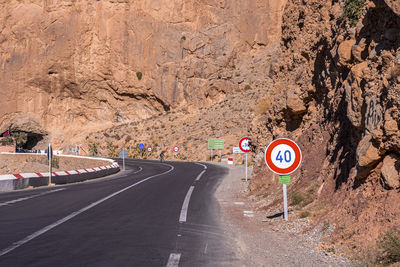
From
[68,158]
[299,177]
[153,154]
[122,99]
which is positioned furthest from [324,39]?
[122,99]

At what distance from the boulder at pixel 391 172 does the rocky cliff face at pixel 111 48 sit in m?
68.5

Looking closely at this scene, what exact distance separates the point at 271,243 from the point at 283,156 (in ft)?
7.68

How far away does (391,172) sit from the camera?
6.09 m

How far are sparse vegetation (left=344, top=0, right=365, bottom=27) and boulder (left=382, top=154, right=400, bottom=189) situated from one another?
14.1 ft

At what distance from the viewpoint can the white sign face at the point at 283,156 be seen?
8664 millimetres

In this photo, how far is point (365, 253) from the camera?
5.41 meters

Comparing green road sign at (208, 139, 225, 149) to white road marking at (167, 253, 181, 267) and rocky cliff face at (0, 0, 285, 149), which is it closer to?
rocky cliff face at (0, 0, 285, 149)

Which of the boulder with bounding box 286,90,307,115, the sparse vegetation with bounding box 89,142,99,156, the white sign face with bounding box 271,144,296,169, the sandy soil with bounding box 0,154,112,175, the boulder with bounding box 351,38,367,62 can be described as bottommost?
the sandy soil with bounding box 0,154,112,175

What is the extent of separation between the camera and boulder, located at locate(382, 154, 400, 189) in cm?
599

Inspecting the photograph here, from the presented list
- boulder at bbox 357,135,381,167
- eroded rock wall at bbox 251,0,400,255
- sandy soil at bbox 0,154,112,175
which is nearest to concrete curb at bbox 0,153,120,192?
eroded rock wall at bbox 251,0,400,255

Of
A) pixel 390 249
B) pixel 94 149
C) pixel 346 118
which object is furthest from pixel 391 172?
pixel 94 149

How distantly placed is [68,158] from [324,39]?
42.9m

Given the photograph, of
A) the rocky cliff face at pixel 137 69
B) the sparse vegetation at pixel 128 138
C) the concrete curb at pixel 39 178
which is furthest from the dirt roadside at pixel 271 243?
the sparse vegetation at pixel 128 138

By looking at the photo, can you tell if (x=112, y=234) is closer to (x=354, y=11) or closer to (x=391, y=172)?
(x=391, y=172)
